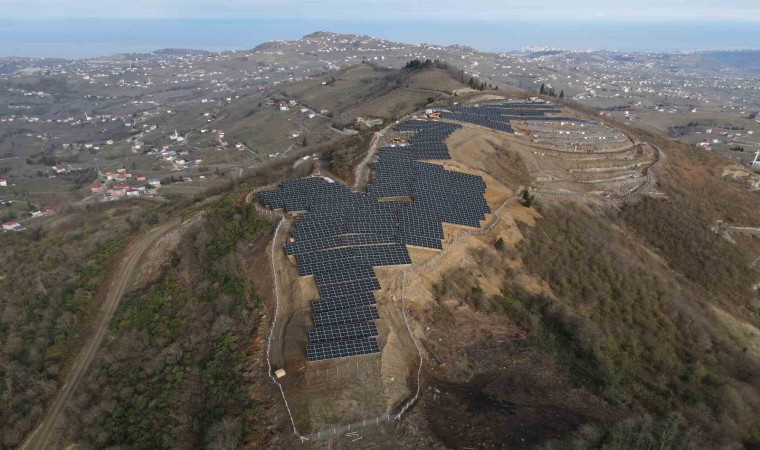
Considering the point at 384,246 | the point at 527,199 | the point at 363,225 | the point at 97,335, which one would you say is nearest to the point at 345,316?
the point at 384,246

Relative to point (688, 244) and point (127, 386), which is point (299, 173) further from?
point (688, 244)

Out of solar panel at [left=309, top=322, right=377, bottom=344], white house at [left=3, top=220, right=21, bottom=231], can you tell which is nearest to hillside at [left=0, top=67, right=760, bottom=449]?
solar panel at [left=309, top=322, right=377, bottom=344]

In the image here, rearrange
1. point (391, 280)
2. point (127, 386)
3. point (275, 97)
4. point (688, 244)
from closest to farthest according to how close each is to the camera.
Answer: point (127, 386) < point (391, 280) < point (688, 244) < point (275, 97)

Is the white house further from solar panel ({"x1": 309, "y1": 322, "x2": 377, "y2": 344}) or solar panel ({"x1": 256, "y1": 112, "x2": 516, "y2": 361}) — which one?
solar panel ({"x1": 309, "y1": 322, "x2": 377, "y2": 344})

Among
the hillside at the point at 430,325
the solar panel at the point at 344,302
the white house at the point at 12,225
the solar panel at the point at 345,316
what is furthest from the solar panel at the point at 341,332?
the white house at the point at 12,225

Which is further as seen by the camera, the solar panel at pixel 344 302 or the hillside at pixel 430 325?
the solar panel at pixel 344 302

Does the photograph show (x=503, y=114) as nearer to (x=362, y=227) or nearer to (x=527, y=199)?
(x=527, y=199)

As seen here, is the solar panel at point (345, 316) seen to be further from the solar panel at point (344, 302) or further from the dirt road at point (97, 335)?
the dirt road at point (97, 335)

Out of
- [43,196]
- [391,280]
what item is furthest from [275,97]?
[391,280]
